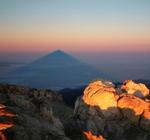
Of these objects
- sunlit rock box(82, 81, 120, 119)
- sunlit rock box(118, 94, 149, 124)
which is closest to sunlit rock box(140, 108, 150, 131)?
sunlit rock box(118, 94, 149, 124)

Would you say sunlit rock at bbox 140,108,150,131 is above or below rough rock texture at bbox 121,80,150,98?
below

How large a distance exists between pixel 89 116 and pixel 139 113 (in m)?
6.67

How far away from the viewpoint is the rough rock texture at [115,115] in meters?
43.4

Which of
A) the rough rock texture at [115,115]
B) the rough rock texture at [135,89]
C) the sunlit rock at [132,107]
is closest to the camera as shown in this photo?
the rough rock texture at [115,115]

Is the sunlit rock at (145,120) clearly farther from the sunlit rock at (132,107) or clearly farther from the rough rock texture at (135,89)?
the rough rock texture at (135,89)

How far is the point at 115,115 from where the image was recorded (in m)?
45.9

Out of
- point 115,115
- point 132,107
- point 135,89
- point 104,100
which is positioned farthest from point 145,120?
point 135,89

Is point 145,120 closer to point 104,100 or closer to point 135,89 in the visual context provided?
point 104,100

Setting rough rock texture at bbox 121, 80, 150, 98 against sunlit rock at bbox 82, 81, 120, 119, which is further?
rough rock texture at bbox 121, 80, 150, 98

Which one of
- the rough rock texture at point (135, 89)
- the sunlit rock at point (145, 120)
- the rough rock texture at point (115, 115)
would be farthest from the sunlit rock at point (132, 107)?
the rough rock texture at point (135, 89)

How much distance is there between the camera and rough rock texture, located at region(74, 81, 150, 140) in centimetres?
4344

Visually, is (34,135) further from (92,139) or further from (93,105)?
(93,105)

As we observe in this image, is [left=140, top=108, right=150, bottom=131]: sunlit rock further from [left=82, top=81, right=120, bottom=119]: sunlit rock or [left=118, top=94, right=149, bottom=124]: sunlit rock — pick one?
[left=82, top=81, right=120, bottom=119]: sunlit rock

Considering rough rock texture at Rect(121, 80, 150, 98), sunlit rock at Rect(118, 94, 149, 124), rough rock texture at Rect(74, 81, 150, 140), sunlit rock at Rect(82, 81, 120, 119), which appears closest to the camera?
rough rock texture at Rect(74, 81, 150, 140)
